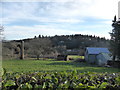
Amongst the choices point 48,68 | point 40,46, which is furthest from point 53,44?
point 48,68

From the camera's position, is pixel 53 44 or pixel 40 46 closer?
pixel 40 46

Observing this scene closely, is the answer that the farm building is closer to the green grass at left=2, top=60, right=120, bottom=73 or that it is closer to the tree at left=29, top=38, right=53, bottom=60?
the green grass at left=2, top=60, right=120, bottom=73

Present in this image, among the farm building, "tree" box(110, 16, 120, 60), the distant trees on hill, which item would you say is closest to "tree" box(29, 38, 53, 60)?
the distant trees on hill

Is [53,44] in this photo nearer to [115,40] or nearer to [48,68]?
[115,40]

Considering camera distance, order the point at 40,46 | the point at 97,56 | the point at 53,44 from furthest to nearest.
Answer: the point at 53,44 < the point at 40,46 < the point at 97,56

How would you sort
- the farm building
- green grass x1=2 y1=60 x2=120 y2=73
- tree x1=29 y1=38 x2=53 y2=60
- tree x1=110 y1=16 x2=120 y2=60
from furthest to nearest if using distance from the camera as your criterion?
tree x1=29 y1=38 x2=53 y2=60
the farm building
tree x1=110 y1=16 x2=120 y2=60
green grass x1=2 y1=60 x2=120 y2=73

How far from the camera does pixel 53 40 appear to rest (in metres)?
29.4

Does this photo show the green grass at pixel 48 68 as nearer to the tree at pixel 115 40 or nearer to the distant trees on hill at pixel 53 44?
the tree at pixel 115 40

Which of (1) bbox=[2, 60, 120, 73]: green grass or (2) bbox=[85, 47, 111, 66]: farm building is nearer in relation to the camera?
(1) bbox=[2, 60, 120, 73]: green grass

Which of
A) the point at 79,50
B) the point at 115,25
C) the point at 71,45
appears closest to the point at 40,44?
the point at 71,45

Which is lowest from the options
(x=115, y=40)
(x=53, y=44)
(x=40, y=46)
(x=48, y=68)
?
(x=48, y=68)

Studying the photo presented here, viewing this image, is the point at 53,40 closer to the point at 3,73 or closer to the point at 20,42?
the point at 20,42

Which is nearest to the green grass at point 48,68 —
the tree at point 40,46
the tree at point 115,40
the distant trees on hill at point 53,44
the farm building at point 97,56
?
the tree at point 115,40

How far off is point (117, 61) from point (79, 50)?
14399 mm
